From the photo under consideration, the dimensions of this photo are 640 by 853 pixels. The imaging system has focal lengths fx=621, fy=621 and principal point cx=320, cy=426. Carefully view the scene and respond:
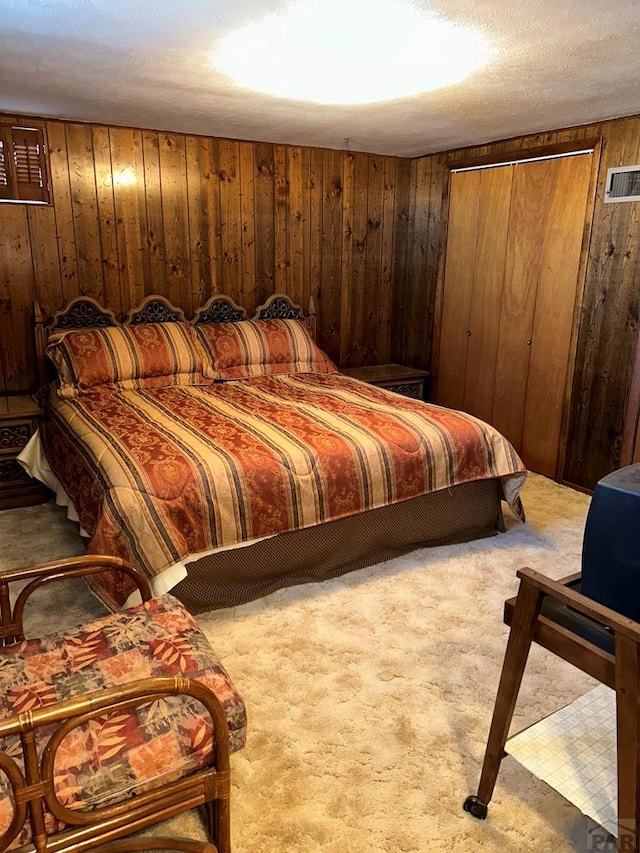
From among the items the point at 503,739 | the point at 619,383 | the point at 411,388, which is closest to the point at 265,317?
the point at 411,388

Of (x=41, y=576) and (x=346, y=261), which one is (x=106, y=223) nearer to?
(x=346, y=261)

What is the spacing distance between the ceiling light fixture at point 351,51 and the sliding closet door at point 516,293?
4.38ft

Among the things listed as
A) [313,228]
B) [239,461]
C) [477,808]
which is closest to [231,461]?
[239,461]

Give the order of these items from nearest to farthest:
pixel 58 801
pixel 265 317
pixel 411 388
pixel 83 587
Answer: pixel 58 801 < pixel 83 587 < pixel 265 317 < pixel 411 388

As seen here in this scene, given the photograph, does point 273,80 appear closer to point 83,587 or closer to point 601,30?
point 601,30

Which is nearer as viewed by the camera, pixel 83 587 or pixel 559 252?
pixel 83 587

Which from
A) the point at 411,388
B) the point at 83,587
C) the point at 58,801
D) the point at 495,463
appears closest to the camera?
the point at 58,801

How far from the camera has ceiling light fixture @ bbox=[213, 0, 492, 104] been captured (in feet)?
6.77

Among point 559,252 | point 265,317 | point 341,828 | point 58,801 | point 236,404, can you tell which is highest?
point 559,252

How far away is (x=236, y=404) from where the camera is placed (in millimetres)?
3375

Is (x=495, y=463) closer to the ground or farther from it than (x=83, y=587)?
farther from it

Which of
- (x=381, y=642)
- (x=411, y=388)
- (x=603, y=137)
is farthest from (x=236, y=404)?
(x=603, y=137)

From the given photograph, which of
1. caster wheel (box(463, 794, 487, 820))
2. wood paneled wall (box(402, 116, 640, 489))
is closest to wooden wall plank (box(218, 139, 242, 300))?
wood paneled wall (box(402, 116, 640, 489))

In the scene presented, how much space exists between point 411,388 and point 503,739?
3.46 m
